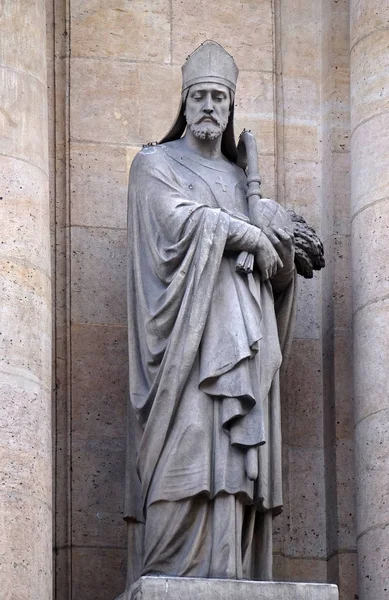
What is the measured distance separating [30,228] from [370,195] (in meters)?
1.74

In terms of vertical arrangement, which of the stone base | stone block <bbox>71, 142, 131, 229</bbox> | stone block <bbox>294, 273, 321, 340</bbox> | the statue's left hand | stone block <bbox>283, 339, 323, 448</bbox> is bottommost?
the stone base

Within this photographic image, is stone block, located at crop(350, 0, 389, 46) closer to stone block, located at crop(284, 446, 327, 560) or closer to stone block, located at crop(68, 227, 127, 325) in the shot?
stone block, located at crop(68, 227, 127, 325)

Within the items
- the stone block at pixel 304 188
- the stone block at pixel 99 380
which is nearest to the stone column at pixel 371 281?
the stone block at pixel 304 188

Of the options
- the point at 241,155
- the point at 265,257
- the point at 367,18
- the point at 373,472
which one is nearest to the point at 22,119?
the point at 241,155

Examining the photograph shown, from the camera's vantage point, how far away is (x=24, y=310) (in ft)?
38.0

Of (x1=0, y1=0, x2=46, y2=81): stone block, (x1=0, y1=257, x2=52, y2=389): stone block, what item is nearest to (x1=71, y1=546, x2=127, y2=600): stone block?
(x1=0, y1=257, x2=52, y2=389): stone block

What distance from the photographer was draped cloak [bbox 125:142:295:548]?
11367mm

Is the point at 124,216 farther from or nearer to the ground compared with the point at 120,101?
nearer to the ground

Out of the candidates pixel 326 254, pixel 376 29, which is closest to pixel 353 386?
pixel 326 254

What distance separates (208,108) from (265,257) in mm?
763

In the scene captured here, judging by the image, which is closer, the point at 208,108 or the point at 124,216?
the point at 208,108

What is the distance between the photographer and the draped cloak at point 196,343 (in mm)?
11367

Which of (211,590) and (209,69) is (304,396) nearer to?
(209,69)

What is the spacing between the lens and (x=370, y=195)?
41.0ft
